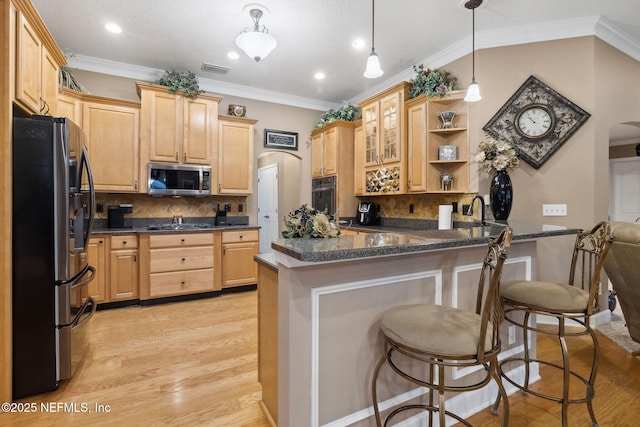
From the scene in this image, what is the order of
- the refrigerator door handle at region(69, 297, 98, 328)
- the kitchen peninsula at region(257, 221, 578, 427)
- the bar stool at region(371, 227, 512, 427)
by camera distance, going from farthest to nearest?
the refrigerator door handle at region(69, 297, 98, 328) → the kitchen peninsula at region(257, 221, 578, 427) → the bar stool at region(371, 227, 512, 427)

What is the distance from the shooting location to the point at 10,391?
1921mm

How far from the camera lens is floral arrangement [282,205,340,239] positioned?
1595 millimetres

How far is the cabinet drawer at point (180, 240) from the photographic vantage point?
3.77 meters

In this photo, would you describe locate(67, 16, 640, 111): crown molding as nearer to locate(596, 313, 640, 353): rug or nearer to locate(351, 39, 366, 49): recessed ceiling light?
locate(351, 39, 366, 49): recessed ceiling light

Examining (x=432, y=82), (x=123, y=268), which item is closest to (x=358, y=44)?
(x=432, y=82)

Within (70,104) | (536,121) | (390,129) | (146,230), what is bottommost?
(146,230)

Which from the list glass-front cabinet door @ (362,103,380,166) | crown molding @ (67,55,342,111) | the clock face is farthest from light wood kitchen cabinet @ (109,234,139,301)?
the clock face

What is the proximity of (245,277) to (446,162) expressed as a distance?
293cm

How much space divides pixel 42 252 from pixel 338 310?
189 centimetres

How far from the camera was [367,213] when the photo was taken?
4.77 m

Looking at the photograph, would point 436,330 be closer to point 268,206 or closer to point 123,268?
point 123,268

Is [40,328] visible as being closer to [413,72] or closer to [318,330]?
[318,330]

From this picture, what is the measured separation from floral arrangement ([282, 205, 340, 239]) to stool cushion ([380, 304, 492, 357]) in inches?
19.0

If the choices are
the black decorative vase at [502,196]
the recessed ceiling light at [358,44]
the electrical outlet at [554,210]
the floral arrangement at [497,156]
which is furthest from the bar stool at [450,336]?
the recessed ceiling light at [358,44]
